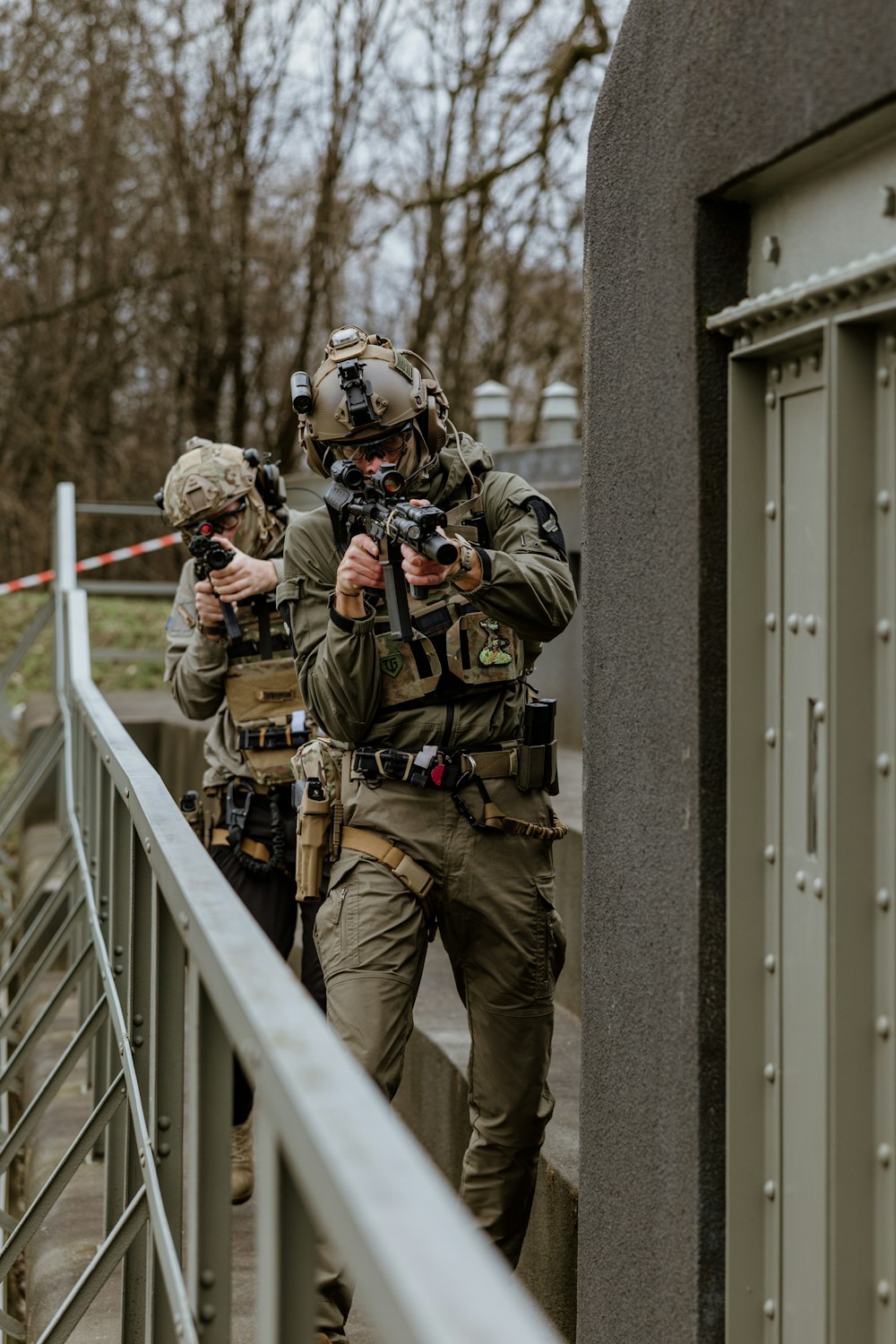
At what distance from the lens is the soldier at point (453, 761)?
11.3 ft

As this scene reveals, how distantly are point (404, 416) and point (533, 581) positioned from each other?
473 millimetres

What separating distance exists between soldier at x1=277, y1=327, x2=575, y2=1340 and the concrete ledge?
0.32 feet

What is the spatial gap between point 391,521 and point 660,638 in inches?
28.9

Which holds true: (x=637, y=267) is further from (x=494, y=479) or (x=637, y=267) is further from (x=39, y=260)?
(x=39, y=260)

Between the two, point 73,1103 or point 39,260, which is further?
point 39,260

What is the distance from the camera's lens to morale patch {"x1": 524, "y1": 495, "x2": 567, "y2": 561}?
11.8 feet

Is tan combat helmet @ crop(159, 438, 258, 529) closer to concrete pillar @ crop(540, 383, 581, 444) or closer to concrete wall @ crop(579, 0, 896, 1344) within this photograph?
concrete wall @ crop(579, 0, 896, 1344)

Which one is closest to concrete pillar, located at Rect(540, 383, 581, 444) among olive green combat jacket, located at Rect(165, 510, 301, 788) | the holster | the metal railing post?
olive green combat jacket, located at Rect(165, 510, 301, 788)

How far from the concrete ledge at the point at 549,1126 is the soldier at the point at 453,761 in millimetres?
97

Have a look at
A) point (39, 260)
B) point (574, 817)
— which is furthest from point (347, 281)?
point (574, 817)

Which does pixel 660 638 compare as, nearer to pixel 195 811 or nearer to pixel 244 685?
pixel 244 685

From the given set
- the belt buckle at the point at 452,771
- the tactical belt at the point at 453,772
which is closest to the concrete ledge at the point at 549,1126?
the tactical belt at the point at 453,772

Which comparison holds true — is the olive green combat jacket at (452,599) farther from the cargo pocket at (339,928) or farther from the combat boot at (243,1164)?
the combat boot at (243,1164)

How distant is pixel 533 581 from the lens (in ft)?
11.2
